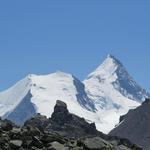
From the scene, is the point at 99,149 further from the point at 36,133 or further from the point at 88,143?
the point at 36,133

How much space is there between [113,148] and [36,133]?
7.12 meters

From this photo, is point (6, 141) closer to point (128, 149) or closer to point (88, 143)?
point (88, 143)

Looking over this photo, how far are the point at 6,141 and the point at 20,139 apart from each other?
6.00 feet

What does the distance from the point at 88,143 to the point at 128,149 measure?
582 cm

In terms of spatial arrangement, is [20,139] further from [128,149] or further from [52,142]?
[128,149]

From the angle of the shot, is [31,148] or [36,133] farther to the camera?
[36,133]

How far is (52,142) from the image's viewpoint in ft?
181

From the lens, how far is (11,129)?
191 feet

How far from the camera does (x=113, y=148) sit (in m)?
56.0

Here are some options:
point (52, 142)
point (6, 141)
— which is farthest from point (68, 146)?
point (6, 141)

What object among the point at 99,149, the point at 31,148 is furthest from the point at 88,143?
the point at 31,148

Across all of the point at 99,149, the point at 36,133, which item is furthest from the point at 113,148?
the point at 36,133

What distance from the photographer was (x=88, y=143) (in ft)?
178

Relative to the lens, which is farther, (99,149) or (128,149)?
(128,149)
